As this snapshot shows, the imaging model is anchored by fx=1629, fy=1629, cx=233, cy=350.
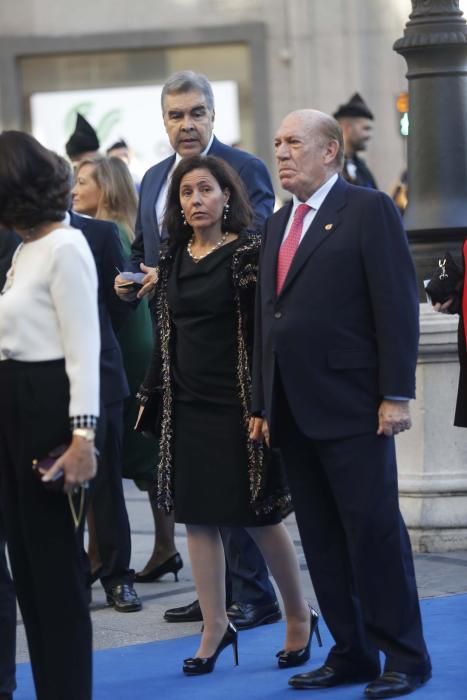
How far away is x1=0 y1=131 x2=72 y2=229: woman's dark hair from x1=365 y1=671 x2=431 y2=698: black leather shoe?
74.1 inches

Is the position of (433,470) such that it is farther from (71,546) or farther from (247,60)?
(247,60)

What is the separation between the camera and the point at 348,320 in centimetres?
521

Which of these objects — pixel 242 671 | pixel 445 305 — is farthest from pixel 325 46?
pixel 242 671

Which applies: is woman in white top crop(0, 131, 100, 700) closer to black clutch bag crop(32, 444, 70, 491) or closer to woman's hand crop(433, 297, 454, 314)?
black clutch bag crop(32, 444, 70, 491)

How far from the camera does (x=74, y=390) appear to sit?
436cm

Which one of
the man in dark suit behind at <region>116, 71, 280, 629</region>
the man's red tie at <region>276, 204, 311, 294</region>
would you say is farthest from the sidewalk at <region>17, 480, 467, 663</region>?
the man's red tie at <region>276, 204, 311, 294</region>

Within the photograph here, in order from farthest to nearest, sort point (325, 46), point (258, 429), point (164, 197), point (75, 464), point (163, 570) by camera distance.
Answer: point (325, 46) → point (163, 570) → point (164, 197) → point (258, 429) → point (75, 464)

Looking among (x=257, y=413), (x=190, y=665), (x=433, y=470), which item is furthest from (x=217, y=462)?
(x=433, y=470)

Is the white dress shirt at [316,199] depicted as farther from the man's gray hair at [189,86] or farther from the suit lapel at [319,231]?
the man's gray hair at [189,86]

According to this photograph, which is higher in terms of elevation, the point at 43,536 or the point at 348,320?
the point at 348,320

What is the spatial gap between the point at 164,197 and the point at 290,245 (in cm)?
151

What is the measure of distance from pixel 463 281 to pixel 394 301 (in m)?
0.66

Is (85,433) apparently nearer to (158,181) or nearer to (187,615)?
(187,615)

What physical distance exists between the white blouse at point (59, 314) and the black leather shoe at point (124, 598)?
2.70 m
